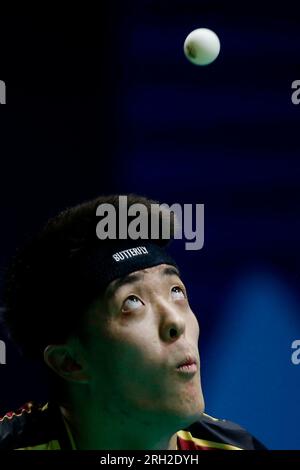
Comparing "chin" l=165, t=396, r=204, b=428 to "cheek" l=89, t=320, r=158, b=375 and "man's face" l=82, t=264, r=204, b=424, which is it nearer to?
"man's face" l=82, t=264, r=204, b=424

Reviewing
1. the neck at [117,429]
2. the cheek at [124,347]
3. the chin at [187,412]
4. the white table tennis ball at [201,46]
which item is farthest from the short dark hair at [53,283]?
the white table tennis ball at [201,46]

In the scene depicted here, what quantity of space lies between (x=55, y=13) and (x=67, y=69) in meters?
0.23

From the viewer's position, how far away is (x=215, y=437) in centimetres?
254

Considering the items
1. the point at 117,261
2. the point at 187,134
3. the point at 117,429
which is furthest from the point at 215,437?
the point at 187,134

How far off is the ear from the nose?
9.7 inches

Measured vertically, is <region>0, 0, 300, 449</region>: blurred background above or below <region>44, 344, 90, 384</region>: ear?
above

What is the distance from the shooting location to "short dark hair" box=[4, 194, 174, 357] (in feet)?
7.54

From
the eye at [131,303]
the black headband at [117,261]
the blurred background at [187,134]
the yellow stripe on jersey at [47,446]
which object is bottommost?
the yellow stripe on jersey at [47,446]

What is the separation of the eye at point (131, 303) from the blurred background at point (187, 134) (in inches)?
51.0

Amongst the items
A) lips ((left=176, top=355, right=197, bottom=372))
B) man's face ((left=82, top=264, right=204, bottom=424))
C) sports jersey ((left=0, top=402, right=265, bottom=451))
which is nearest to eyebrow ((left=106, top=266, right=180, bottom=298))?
man's face ((left=82, top=264, right=204, bottom=424))

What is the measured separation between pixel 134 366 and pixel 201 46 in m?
1.56

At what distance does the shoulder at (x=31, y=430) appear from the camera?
244 cm

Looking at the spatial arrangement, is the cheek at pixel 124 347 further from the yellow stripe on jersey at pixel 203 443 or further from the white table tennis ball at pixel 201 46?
the white table tennis ball at pixel 201 46

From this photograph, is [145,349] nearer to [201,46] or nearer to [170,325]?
[170,325]
